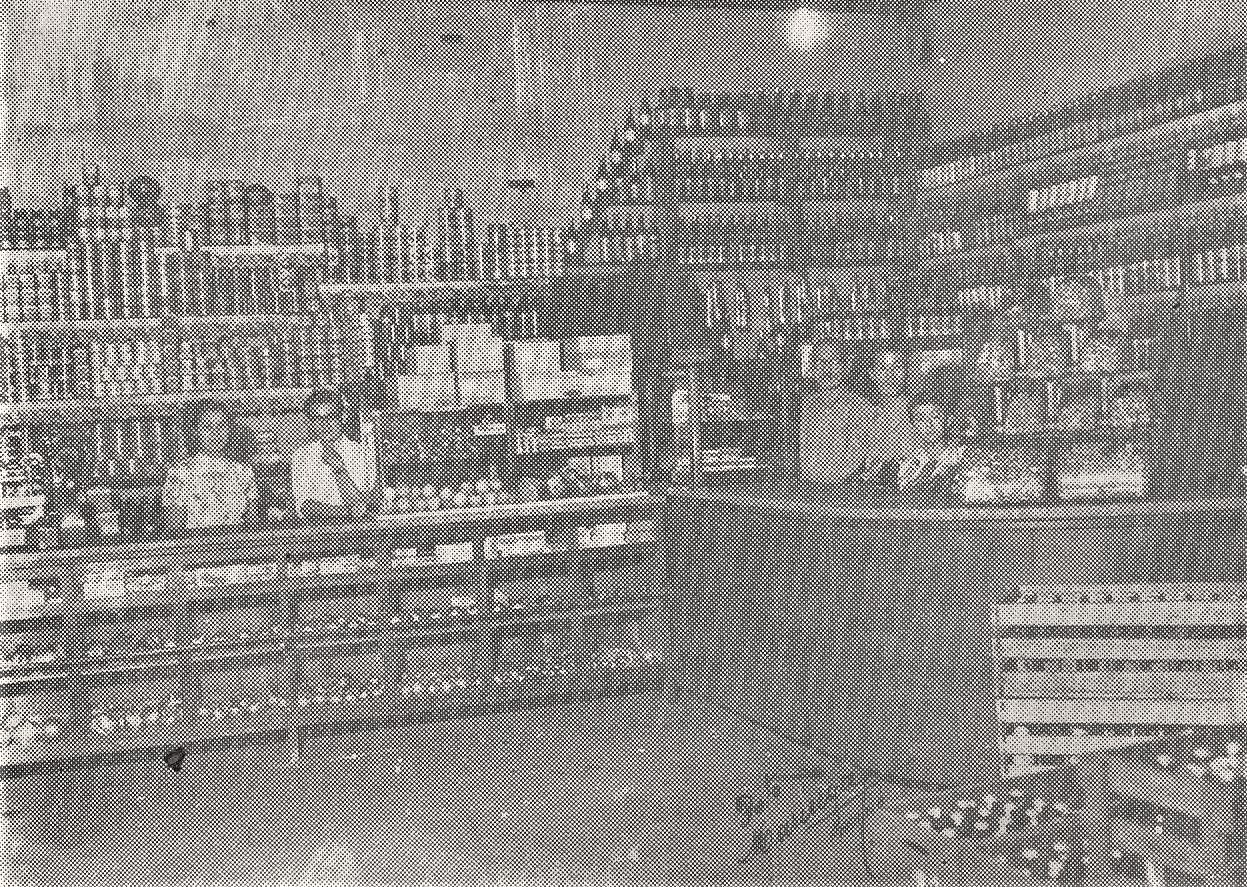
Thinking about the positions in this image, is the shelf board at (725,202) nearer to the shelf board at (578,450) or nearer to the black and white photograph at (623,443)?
the black and white photograph at (623,443)

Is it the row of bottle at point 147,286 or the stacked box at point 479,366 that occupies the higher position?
the row of bottle at point 147,286

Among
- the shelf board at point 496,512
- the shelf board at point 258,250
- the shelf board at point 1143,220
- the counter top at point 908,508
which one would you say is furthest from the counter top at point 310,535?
the shelf board at point 1143,220

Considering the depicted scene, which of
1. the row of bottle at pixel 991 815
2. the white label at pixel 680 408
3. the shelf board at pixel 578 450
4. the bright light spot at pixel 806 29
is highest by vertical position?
the bright light spot at pixel 806 29

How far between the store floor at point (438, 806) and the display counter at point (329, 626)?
0.03 m

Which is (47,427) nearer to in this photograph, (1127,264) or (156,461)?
(156,461)

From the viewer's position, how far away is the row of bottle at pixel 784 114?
1.17m

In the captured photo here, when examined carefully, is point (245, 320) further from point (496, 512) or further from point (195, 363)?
point (496, 512)

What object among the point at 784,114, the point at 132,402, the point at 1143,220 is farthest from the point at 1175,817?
the point at 132,402

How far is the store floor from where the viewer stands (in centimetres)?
116

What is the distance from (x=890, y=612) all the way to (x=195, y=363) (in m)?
0.89

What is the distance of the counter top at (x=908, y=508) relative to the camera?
1.14 m

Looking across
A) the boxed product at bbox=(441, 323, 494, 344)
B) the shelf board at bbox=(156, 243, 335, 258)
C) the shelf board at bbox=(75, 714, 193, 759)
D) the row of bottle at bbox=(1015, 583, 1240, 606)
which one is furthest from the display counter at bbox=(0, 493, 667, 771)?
the row of bottle at bbox=(1015, 583, 1240, 606)

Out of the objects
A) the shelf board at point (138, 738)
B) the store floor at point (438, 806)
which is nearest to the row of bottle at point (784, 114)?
the store floor at point (438, 806)

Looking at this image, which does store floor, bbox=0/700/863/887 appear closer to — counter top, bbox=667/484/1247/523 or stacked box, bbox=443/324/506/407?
counter top, bbox=667/484/1247/523
